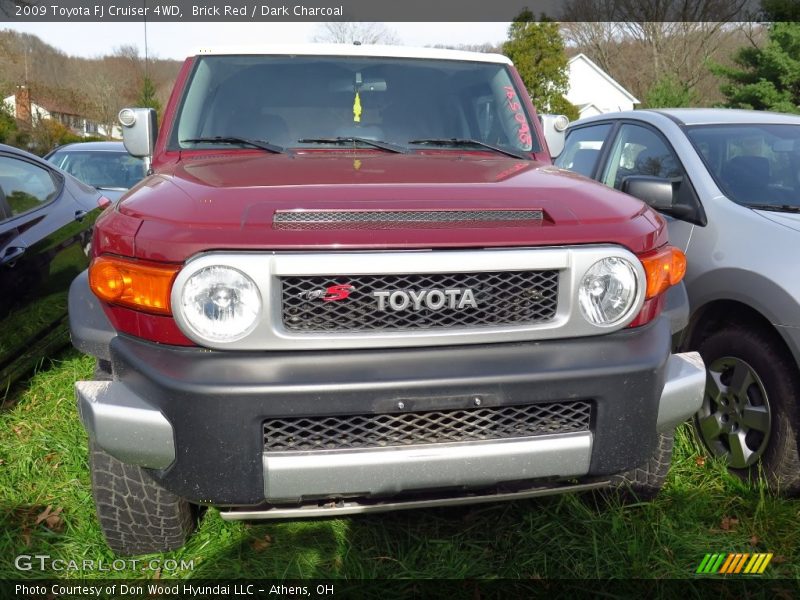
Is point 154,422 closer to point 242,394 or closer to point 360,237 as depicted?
point 242,394

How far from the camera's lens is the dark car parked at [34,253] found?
347 cm

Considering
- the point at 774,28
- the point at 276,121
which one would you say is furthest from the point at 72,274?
the point at 774,28

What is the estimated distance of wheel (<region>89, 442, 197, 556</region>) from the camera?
7.38ft

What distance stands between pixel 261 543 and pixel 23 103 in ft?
101

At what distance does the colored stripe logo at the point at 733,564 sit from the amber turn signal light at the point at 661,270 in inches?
42.1

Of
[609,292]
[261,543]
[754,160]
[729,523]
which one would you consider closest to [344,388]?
[609,292]

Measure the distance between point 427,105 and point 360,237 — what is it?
1594 mm

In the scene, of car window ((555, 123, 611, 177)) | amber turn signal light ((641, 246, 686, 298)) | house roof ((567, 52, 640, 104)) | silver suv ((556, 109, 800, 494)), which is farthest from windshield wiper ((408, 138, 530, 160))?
house roof ((567, 52, 640, 104))

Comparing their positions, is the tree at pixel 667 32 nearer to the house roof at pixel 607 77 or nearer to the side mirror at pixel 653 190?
the house roof at pixel 607 77

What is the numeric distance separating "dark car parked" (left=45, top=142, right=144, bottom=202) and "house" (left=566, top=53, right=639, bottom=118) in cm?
3580

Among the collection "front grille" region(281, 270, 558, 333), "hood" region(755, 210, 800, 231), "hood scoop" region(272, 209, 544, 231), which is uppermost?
"hood scoop" region(272, 209, 544, 231)

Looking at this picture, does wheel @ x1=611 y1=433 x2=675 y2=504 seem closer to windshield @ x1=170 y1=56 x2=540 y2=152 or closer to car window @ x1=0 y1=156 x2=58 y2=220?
windshield @ x1=170 y1=56 x2=540 y2=152

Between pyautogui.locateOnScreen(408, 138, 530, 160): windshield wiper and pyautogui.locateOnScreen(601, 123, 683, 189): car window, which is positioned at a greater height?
pyautogui.locateOnScreen(408, 138, 530, 160): windshield wiper

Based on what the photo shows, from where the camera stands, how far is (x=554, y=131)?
3.59m
